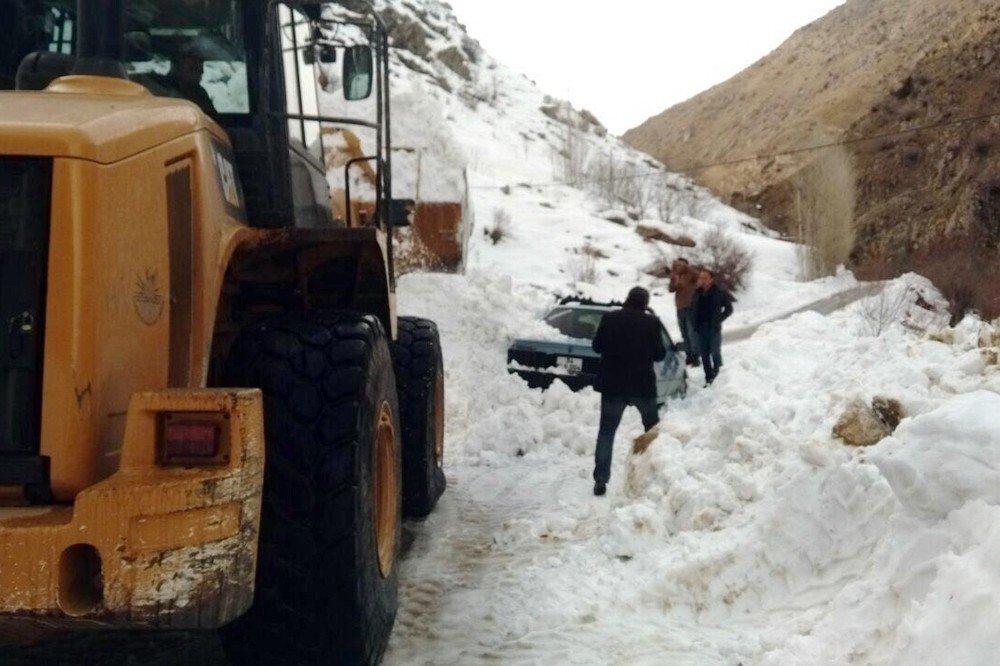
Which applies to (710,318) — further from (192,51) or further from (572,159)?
(572,159)

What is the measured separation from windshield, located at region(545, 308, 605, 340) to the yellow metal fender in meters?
8.69

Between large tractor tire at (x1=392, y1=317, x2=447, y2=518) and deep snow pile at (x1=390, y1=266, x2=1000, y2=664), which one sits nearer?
deep snow pile at (x1=390, y1=266, x2=1000, y2=664)

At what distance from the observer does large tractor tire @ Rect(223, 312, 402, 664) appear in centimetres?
354

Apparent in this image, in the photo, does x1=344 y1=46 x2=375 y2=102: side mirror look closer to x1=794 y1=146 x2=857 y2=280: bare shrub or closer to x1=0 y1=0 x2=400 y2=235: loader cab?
x1=0 y1=0 x2=400 y2=235: loader cab

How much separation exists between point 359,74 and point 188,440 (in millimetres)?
2401

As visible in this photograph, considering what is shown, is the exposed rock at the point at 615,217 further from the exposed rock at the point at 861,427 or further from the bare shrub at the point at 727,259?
the exposed rock at the point at 861,427

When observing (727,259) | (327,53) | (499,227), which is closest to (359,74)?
(327,53)

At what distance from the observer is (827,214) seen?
41.8 m

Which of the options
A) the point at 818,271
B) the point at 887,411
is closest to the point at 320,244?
the point at 887,411

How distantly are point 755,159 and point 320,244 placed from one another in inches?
2760

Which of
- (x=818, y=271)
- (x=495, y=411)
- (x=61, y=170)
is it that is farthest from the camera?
(x=818, y=271)

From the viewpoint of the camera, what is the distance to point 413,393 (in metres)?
6.63

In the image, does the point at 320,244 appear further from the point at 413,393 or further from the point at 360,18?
the point at 413,393

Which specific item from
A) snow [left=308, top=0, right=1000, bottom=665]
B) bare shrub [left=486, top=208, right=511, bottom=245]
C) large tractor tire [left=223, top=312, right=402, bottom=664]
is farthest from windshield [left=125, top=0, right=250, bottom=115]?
bare shrub [left=486, top=208, right=511, bottom=245]
